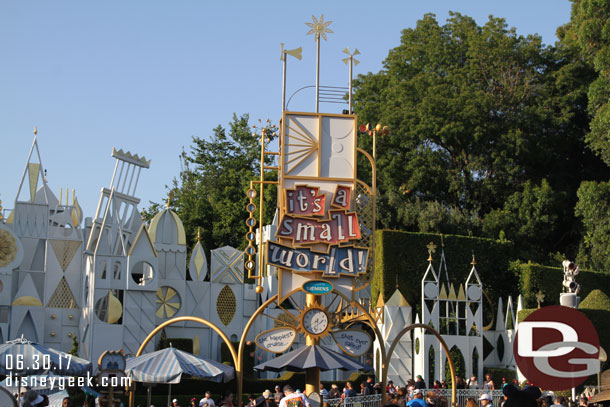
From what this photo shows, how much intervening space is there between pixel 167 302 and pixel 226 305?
2184 millimetres

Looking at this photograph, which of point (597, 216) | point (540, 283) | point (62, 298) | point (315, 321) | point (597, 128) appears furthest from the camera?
point (597, 128)

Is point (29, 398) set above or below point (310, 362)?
below

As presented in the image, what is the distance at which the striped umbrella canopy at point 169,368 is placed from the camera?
14.6 metres

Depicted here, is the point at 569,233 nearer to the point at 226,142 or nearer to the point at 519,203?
the point at 519,203

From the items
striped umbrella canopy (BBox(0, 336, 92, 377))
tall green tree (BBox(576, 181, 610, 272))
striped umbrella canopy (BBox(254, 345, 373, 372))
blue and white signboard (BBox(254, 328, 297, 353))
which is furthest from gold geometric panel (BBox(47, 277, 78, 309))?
tall green tree (BBox(576, 181, 610, 272))

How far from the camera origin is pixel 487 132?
40906 mm

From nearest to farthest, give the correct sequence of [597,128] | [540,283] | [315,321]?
[315,321] < [540,283] < [597,128]

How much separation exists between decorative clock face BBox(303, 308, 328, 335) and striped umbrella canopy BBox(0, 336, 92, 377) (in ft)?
18.3

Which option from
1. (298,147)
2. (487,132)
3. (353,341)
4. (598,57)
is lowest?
(353,341)

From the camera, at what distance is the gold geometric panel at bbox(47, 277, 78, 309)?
94.7 feet

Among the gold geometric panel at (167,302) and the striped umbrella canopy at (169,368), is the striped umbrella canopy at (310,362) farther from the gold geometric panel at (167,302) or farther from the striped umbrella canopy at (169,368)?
the gold geometric panel at (167,302)

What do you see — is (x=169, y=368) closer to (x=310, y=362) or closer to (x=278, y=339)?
(x=310, y=362)

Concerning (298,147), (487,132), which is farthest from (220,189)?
(298,147)

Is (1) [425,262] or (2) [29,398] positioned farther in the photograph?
(1) [425,262]
